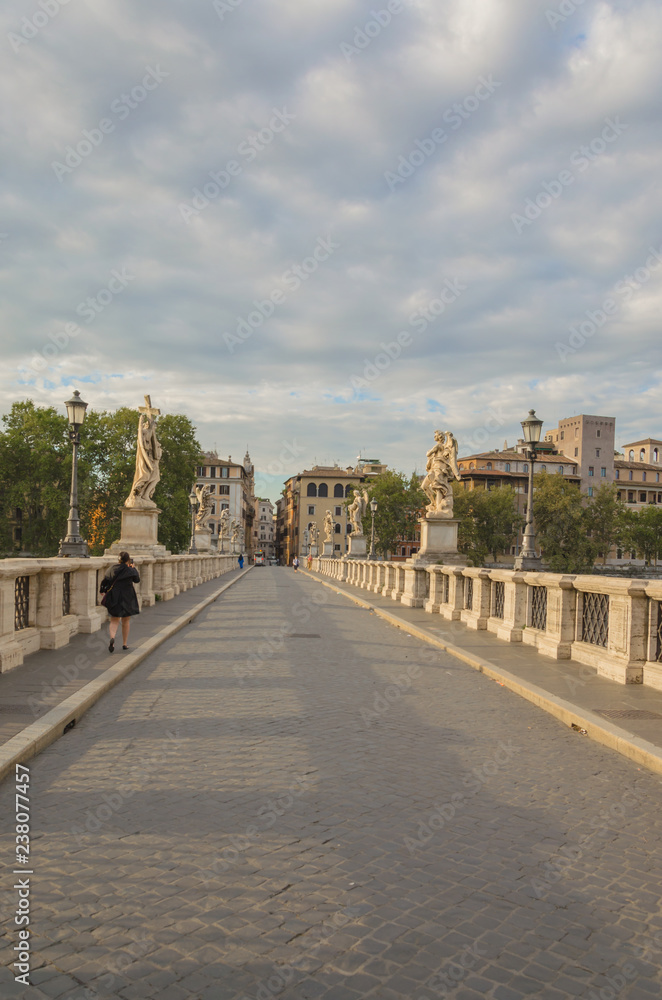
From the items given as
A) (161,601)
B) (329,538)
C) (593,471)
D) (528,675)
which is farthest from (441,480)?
(593,471)

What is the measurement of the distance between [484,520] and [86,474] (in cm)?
4510

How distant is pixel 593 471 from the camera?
117500 millimetres

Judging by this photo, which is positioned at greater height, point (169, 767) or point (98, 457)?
point (98, 457)

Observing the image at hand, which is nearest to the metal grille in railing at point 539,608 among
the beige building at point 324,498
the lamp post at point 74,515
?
the lamp post at point 74,515

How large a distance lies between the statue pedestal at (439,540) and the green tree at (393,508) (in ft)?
235

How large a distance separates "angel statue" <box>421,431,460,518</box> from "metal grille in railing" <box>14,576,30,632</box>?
1422 centimetres

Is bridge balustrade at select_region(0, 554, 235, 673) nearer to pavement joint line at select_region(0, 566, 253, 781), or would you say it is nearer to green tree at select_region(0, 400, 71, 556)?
pavement joint line at select_region(0, 566, 253, 781)

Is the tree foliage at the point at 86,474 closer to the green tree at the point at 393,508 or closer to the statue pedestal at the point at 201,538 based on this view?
the statue pedestal at the point at 201,538

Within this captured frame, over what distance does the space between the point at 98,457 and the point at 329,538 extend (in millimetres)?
25044

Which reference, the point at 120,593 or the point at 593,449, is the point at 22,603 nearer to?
the point at 120,593

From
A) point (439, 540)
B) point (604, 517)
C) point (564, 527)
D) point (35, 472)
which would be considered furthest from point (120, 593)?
point (604, 517)

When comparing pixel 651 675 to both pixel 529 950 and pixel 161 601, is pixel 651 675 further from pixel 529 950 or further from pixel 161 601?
pixel 161 601

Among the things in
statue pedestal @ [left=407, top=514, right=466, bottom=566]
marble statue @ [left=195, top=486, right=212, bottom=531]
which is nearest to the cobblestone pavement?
statue pedestal @ [left=407, top=514, right=466, bottom=566]

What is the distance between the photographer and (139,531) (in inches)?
861
